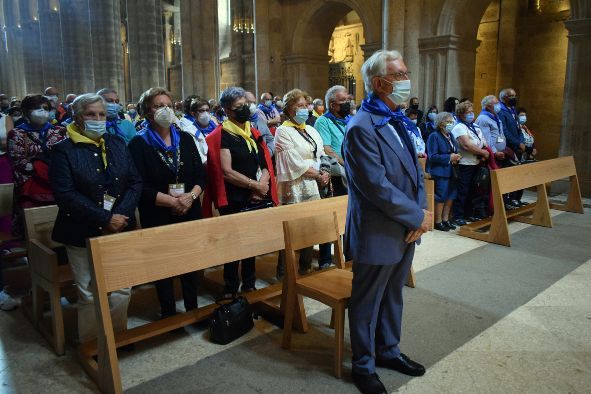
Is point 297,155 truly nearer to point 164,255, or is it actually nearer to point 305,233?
point 305,233

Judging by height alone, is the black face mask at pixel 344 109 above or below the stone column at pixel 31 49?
below

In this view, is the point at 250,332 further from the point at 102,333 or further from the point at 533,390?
the point at 533,390

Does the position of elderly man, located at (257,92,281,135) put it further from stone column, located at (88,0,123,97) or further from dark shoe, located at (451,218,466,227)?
stone column, located at (88,0,123,97)

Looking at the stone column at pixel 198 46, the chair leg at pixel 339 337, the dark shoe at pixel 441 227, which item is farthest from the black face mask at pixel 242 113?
the stone column at pixel 198 46

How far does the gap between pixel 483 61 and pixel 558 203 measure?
714 centimetres

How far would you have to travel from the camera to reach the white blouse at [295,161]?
172 inches

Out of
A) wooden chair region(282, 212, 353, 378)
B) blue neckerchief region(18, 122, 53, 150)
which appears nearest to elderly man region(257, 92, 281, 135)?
blue neckerchief region(18, 122, 53, 150)

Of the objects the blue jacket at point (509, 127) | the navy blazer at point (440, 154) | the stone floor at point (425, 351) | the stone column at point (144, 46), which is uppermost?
the stone column at point (144, 46)

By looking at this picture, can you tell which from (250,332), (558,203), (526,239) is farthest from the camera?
(558,203)

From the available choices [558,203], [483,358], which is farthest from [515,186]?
[483,358]

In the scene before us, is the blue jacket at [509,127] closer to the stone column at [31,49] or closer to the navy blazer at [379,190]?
the navy blazer at [379,190]

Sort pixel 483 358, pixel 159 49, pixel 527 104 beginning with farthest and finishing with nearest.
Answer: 1. pixel 159 49
2. pixel 527 104
3. pixel 483 358

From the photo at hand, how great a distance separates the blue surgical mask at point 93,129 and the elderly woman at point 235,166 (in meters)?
1.01

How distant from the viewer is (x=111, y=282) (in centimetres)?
275
